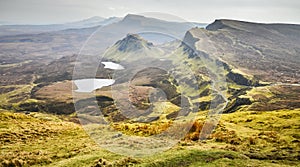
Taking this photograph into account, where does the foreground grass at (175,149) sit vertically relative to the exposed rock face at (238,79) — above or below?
above

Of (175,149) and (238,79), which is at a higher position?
(175,149)

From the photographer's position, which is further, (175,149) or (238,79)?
(238,79)

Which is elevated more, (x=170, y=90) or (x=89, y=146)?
(x=89, y=146)

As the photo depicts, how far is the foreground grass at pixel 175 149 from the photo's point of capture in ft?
85.3

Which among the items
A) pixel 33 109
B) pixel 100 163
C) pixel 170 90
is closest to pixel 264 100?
pixel 170 90

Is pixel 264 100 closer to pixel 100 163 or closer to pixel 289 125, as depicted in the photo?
pixel 289 125

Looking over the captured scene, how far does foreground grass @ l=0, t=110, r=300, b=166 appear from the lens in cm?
2598

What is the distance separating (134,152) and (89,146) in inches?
241

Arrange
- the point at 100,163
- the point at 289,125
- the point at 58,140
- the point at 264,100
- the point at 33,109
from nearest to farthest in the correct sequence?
the point at 100,163 < the point at 58,140 < the point at 289,125 < the point at 264,100 < the point at 33,109

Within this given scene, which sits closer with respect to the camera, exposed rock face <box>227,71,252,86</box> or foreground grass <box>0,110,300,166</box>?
foreground grass <box>0,110,300,166</box>

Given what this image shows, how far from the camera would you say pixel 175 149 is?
29.5 m

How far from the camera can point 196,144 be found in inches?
1236

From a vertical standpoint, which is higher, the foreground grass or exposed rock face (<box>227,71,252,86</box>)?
the foreground grass

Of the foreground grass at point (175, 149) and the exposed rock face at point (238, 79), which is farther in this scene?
the exposed rock face at point (238, 79)
